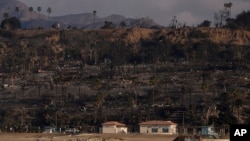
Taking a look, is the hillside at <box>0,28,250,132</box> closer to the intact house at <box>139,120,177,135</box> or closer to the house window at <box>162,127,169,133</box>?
the intact house at <box>139,120,177,135</box>

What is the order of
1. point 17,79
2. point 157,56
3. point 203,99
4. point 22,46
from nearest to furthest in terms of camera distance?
point 203,99 < point 17,79 < point 157,56 < point 22,46

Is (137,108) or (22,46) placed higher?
(22,46)

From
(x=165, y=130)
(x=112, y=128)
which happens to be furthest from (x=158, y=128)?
(x=112, y=128)

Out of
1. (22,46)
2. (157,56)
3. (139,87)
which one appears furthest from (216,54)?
(22,46)

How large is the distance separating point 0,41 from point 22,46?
9.69m

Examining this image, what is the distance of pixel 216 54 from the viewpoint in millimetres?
134000

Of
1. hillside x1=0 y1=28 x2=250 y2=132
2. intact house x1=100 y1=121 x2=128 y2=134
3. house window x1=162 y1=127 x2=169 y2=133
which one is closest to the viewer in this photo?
house window x1=162 y1=127 x2=169 y2=133

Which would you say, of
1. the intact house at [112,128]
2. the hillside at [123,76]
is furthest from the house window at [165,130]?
the hillside at [123,76]

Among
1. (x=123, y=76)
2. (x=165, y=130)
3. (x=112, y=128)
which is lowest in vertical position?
(x=112, y=128)

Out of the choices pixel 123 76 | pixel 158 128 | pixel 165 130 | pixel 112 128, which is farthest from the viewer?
pixel 123 76

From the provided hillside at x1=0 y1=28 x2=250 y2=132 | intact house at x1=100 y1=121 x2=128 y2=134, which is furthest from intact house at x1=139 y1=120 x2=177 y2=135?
hillside at x1=0 y1=28 x2=250 y2=132

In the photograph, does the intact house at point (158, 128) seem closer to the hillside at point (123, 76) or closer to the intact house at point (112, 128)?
the intact house at point (112, 128)

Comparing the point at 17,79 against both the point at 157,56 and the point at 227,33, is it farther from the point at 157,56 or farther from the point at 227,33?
the point at 227,33

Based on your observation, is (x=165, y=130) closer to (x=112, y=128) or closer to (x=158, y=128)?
(x=158, y=128)
